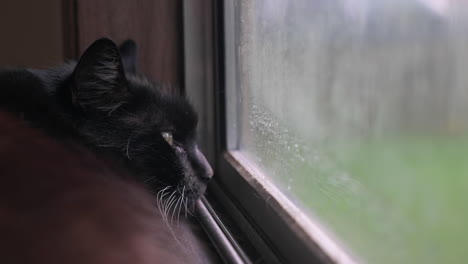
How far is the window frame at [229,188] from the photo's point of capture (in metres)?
0.70

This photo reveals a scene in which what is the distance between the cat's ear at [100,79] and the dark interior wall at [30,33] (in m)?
0.60

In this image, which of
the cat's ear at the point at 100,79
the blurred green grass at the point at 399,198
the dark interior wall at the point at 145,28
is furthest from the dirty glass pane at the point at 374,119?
the dark interior wall at the point at 145,28

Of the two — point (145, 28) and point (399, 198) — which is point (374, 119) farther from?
point (145, 28)

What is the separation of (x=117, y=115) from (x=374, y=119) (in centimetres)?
52

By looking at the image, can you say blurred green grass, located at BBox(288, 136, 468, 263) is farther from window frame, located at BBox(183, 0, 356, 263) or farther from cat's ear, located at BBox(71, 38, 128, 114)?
cat's ear, located at BBox(71, 38, 128, 114)

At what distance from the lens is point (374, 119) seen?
1.81 feet

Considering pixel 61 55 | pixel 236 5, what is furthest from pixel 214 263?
pixel 61 55

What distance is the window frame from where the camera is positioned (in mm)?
698

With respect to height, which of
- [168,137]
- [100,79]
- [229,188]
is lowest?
[229,188]

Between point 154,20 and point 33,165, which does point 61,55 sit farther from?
point 33,165

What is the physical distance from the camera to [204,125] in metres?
1.27

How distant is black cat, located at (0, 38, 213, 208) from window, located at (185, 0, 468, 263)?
136 millimetres

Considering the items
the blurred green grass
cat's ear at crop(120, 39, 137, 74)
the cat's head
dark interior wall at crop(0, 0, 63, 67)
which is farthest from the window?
dark interior wall at crop(0, 0, 63, 67)

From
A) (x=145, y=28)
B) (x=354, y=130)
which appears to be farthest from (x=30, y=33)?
(x=354, y=130)
